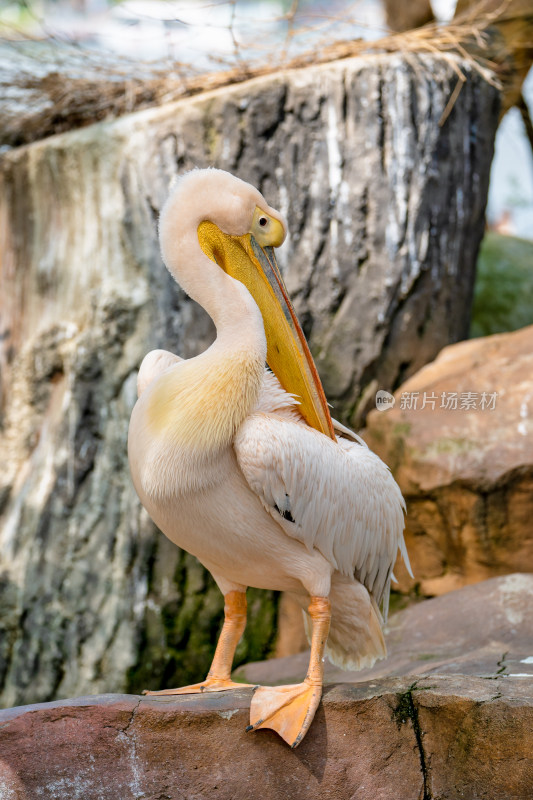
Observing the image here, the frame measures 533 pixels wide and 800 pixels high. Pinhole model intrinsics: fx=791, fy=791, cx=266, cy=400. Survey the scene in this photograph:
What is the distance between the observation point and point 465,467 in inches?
142

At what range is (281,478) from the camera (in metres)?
2.18

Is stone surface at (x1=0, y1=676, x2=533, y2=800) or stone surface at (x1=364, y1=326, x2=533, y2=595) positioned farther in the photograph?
stone surface at (x1=364, y1=326, x2=533, y2=595)

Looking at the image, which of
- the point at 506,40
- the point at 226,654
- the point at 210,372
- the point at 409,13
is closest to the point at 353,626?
the point at 226,654

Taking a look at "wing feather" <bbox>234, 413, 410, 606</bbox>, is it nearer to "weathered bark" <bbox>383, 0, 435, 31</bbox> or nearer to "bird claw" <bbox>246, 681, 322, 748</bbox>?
"bird claw" <bbox>246, 681, 322, 748</bbox>

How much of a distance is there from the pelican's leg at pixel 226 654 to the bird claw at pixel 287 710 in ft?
0.84

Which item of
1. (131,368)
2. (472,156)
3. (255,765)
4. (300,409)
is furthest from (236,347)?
(472,156)

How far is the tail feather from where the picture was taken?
2.49m

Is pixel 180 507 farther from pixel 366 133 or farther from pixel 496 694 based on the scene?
pixel 366 133

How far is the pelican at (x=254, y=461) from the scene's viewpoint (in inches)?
84.9

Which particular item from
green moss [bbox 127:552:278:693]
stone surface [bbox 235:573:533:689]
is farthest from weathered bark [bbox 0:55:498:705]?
stone surface [bbox 235:573:533:689]

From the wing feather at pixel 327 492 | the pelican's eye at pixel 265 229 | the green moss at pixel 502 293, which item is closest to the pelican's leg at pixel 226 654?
the wing feather at pixel 327 492

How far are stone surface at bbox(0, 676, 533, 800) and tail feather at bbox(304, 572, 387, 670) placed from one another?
0.36m

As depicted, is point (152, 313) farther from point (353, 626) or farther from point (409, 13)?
point (409, 13)

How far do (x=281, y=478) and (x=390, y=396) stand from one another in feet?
6.62
